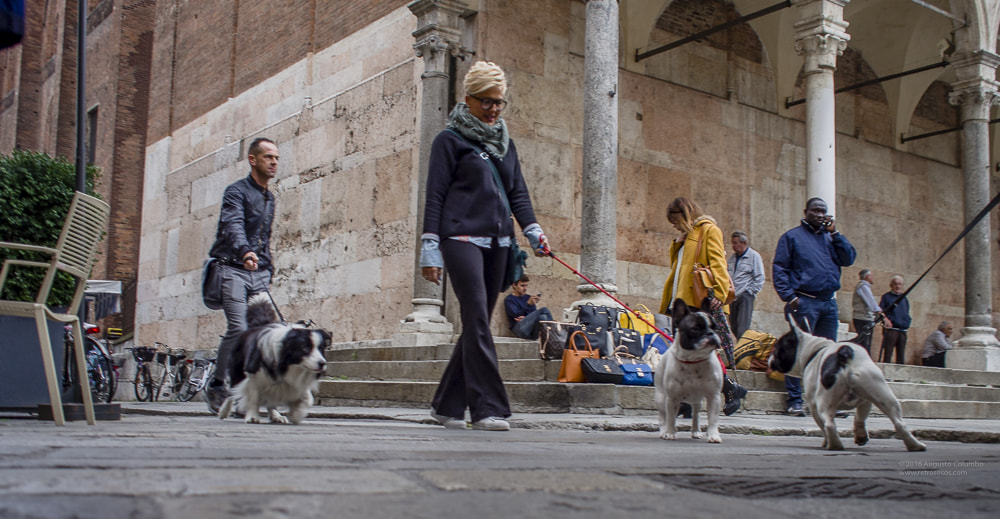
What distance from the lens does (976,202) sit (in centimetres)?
1562

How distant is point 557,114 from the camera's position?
45.3 feet

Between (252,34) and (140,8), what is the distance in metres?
6.57

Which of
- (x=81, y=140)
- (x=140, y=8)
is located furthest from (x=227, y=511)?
(x=140, y=8)

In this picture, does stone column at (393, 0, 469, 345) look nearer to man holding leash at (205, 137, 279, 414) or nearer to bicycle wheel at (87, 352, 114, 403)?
bicycle wheel at (87, 352, 114, 403)

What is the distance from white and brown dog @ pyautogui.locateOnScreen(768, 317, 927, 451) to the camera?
470 centimetres

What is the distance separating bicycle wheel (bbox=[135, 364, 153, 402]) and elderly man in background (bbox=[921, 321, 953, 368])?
13677mm

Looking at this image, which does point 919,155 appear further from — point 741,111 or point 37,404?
point 37,404

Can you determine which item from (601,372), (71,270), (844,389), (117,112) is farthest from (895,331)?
(117,112)

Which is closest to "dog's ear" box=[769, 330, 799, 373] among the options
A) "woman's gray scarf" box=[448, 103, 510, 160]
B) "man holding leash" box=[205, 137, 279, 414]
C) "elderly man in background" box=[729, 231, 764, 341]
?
"woman's gray scarf" box=[448, 103, 510, 160]

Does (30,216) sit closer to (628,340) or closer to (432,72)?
(628,340)

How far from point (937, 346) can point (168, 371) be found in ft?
44.7

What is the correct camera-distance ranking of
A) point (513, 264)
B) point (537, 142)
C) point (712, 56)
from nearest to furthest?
point (513, 264)
point (537, 142)
point (712, 56)

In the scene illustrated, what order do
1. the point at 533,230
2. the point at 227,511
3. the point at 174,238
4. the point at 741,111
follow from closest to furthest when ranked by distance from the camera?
1. the point at 227,511
2. the point at 533,230
3. the point at 741,111
4. the point at 174,238

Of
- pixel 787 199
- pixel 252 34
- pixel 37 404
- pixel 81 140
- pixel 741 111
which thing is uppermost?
pixel 252 34
